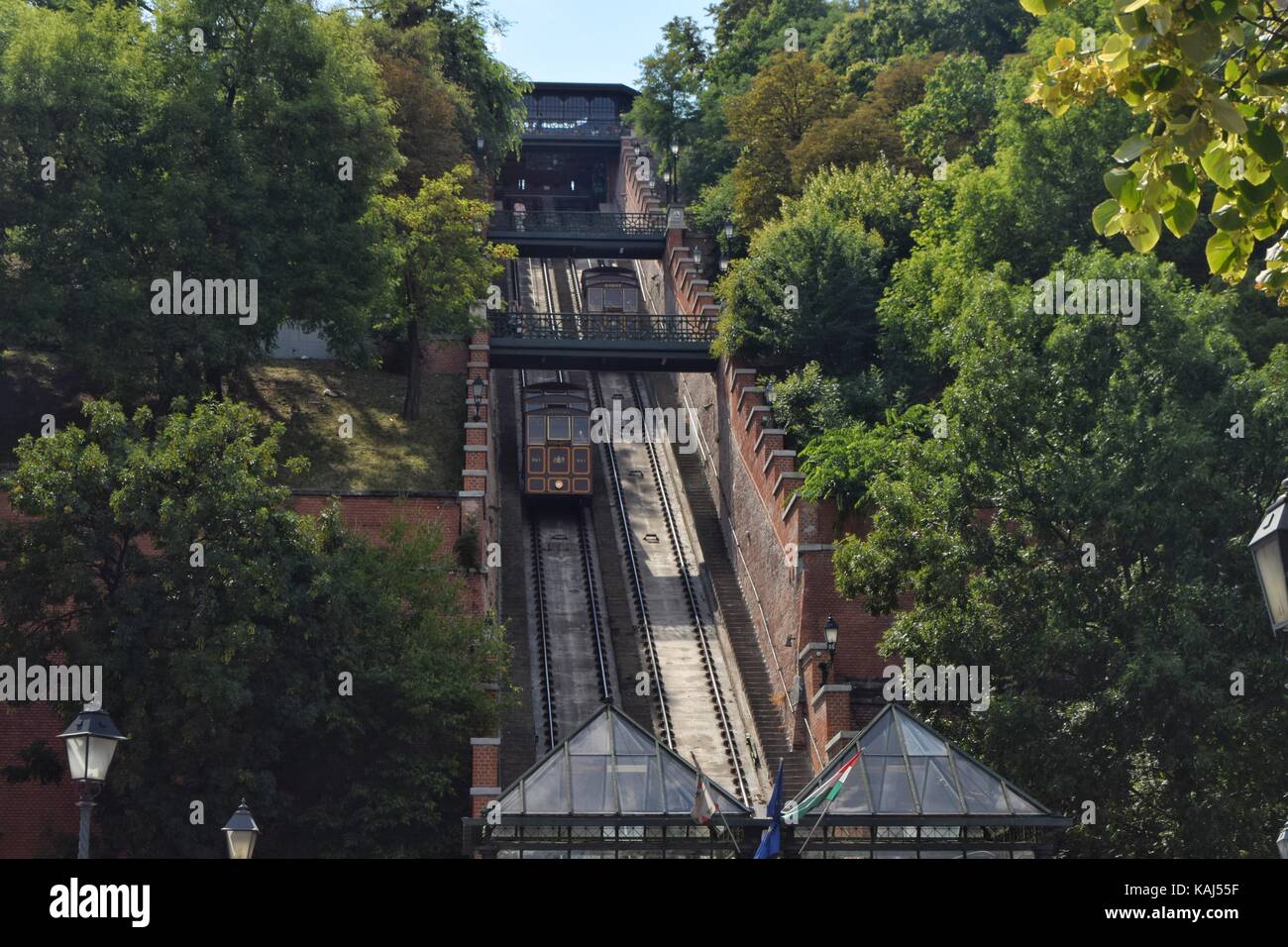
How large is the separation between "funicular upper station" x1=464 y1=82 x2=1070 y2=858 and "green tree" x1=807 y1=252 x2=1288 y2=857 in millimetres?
1860

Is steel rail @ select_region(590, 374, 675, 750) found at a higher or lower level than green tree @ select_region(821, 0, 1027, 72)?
lower

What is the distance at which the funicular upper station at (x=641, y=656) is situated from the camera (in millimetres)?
25125

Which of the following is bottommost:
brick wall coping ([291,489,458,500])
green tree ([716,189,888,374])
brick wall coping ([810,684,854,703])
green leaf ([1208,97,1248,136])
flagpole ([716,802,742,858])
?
flagpole ([716,802,742,858])

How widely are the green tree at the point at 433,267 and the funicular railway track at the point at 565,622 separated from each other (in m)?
5.50

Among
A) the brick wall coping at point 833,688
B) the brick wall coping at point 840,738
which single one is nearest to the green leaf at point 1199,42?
the brick wall coping at point 840,738

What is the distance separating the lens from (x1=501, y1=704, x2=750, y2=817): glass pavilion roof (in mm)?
25172

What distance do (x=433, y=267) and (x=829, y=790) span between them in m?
25.5

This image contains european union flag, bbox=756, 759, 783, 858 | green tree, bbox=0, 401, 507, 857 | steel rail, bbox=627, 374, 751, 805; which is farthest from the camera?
steel rail, bbox=627, 374, 751, 805

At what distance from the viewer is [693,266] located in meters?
60.4

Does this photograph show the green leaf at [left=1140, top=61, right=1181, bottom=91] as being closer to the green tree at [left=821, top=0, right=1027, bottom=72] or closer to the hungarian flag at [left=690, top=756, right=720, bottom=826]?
the hungarian flag at [left=690, top=756, right=720, bottom=826]

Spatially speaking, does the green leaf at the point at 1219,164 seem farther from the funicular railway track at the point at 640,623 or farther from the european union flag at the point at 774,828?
the funicular railway track at the point at 640,623

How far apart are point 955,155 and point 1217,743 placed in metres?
32.0

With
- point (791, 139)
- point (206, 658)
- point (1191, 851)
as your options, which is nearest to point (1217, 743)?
point (1191, 851)

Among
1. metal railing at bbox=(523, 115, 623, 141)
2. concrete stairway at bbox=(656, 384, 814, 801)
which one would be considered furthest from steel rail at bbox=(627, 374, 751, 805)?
metal railing at bbox=(523, 115, 623, 141)
